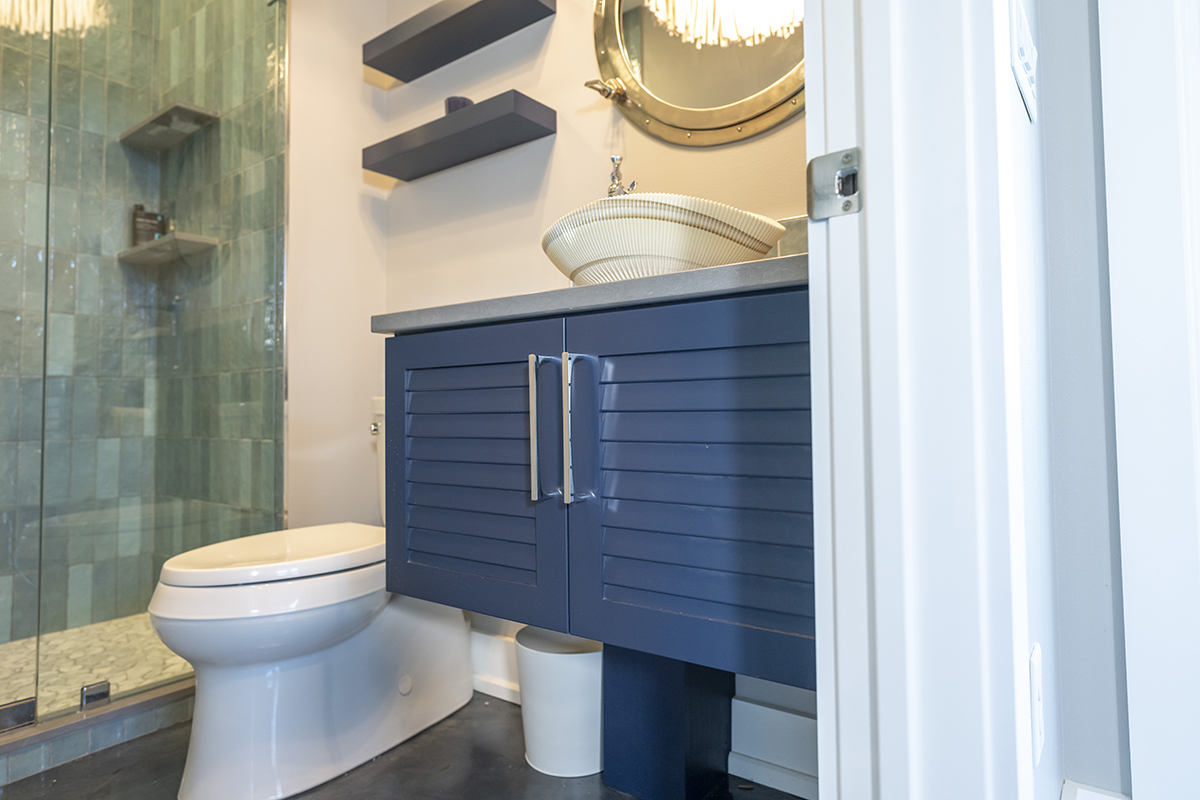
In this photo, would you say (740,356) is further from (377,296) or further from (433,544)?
(377,296)

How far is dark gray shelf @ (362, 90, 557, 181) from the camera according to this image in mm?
1710

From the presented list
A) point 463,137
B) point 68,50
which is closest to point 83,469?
point 68,50

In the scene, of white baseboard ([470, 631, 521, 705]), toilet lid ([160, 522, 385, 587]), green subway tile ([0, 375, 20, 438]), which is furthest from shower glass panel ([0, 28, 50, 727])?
white baseboard ([470, 631, 521, 705])

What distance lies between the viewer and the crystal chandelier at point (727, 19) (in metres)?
1.40

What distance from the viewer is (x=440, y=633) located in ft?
5.50

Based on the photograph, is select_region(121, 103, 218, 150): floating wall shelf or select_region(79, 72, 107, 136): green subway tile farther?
select_region(121, 103, 218, 150): floating wall shelf

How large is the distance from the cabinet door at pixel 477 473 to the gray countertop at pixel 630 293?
0.08 feet

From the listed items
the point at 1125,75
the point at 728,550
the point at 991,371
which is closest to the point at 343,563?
the point at 728,550

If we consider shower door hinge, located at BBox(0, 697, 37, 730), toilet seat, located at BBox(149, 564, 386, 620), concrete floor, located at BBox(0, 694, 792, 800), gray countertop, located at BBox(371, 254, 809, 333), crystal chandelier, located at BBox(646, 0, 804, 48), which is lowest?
concrete floor, located at BBox(0, 694, 792, 800)

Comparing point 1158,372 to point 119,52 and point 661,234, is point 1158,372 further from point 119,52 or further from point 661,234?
point 119,52

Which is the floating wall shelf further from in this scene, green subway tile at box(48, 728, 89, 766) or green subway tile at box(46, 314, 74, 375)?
green subway tile at box(48, 728, 89, 766)

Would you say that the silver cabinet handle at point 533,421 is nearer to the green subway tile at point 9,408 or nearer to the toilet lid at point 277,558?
the toilet lid at point 277,558

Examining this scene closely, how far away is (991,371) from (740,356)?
14.0 inches

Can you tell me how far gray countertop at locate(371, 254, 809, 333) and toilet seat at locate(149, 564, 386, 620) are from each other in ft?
1.91
